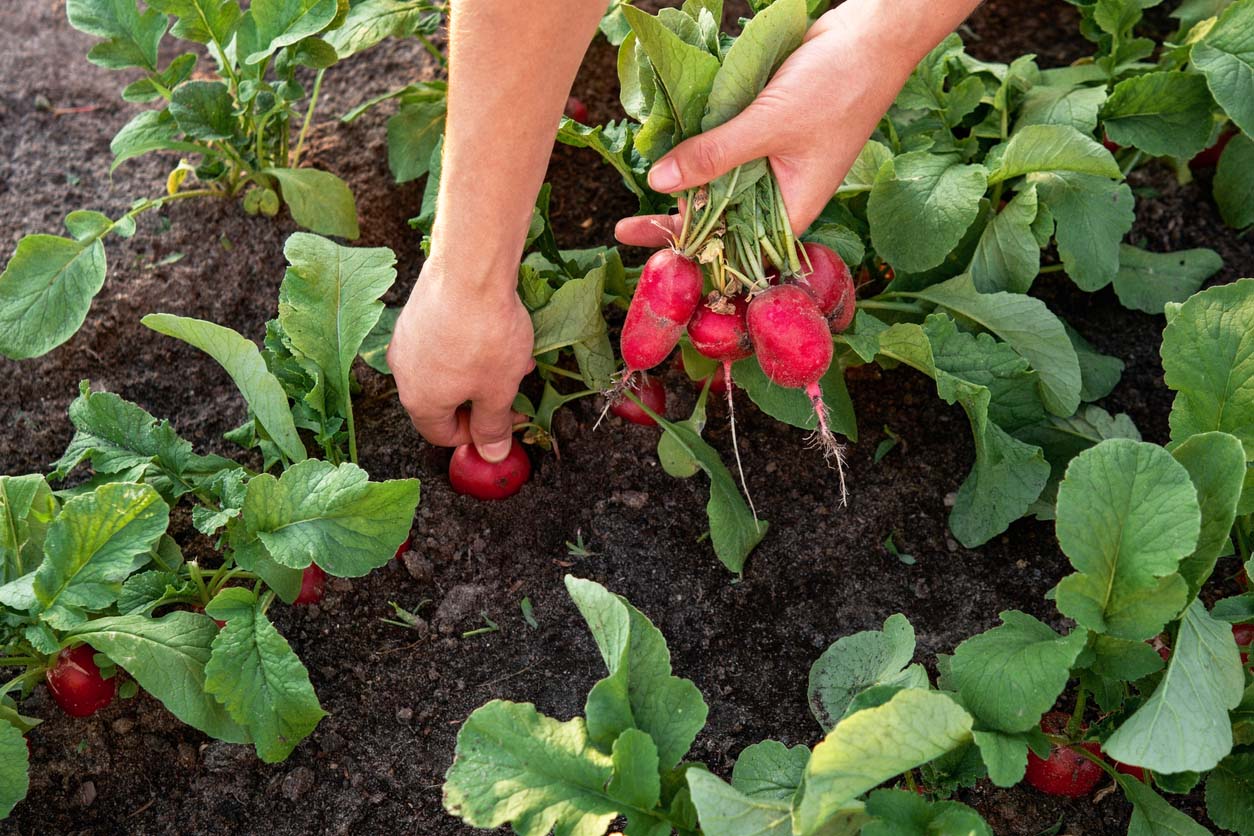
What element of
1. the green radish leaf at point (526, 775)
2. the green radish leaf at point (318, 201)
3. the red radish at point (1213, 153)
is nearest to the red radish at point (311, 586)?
the green radish leaf at point (526, 775)

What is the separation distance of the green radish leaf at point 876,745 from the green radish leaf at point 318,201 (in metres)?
1.56

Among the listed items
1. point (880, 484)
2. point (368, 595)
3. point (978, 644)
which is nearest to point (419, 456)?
point (368, 595)

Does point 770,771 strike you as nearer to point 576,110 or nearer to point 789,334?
point 789,334

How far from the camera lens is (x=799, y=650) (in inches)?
82.9

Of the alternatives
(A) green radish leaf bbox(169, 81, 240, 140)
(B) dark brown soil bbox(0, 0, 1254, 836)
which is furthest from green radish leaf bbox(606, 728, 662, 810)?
(A) green radish leaf bbox(169, 81, 240, 140)

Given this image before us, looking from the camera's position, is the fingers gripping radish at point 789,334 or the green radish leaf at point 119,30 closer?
the fingers gripping radish at point 789,334

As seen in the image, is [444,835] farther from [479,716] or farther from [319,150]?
[319,150]

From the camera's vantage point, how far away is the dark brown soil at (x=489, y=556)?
197 cm

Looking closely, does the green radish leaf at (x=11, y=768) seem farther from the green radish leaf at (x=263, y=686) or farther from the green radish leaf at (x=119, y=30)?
the green radish leaf at (x=119, y=30)

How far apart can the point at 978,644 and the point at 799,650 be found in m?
0.44

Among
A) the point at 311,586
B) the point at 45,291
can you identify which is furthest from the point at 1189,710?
the point at 45,291

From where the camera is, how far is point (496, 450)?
85.4 inches

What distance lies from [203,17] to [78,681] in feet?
4.38

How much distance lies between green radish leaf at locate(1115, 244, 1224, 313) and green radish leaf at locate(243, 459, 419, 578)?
1.58 meters
